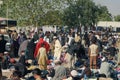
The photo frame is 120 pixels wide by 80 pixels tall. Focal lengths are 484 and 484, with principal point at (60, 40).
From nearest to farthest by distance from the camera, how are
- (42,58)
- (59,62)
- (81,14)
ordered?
(59,62) → (42,58) → (81,14)

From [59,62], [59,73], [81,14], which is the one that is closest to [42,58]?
[59,62]

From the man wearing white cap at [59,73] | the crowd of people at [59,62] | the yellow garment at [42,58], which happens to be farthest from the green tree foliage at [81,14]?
the man wearing white cap at [59,73]

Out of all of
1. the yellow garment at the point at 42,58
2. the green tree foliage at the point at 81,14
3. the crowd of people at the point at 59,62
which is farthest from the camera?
the green tree foliage at the point at 81,14

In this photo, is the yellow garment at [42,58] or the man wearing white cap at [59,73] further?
the yellow garment at [42,58]

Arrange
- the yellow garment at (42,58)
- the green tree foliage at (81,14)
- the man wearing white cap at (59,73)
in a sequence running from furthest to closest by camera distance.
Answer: the green tree foliage at (81,14) → the yellow garment at (42,58) → the man wearing white cap at (59,73)

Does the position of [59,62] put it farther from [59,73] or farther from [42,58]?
[42,58]

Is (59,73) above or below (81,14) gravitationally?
above

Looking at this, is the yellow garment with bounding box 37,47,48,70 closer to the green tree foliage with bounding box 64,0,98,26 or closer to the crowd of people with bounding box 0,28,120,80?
the crowd of people with bounding box 0,28,120,80

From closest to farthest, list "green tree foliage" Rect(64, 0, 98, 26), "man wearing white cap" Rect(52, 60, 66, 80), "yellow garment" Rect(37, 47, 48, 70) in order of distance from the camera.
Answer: "man wearing white cap" Rect(52, 60, 66, 80) < "yellow garment" Rect(37, 47, 48, 70) < "green tree foliage" Rect(64, 0, 98, 26)

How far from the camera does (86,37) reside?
3012 cm

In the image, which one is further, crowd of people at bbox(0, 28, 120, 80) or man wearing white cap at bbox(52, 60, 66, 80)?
crowd of people at bbox(0, 28, 120, 80)

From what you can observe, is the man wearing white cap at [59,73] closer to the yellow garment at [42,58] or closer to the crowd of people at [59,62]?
the crowd of people at [59,62]

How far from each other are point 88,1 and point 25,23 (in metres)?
39.2

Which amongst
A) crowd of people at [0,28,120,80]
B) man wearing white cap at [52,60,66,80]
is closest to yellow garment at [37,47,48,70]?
crowd of people at [0,28,120,80]
